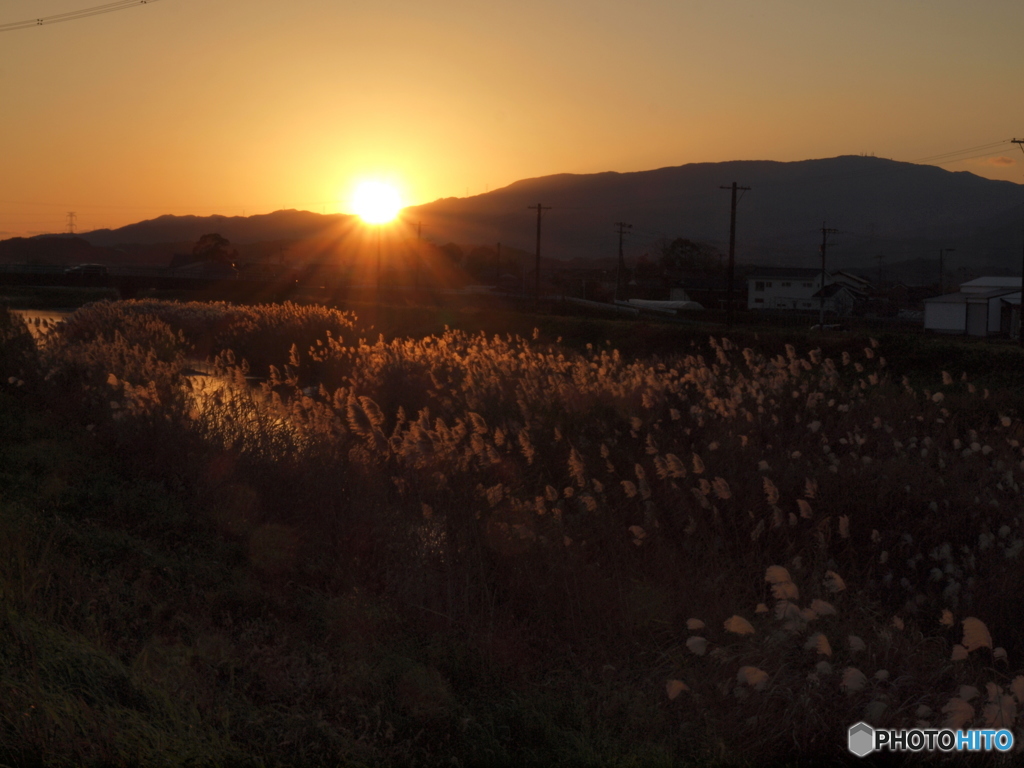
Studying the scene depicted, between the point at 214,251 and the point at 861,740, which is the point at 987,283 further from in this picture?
the point at 214,251

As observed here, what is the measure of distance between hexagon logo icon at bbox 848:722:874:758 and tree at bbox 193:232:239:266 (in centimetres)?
13719

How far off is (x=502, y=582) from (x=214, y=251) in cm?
13893

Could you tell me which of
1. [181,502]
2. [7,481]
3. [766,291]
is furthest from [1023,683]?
[766,291]

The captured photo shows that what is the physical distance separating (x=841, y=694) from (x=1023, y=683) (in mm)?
976

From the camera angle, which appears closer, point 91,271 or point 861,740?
point 861,740

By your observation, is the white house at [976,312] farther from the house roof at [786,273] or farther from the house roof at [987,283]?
the house roof at [786,273]

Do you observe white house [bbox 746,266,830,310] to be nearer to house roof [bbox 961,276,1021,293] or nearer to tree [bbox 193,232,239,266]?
house roof [bbox 961,276,1021,293]

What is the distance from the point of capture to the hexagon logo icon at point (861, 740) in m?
4.46

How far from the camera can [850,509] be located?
28.3 feet

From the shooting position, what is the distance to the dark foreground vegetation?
15.3 feet

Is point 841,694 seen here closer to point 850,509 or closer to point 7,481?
point 850,509

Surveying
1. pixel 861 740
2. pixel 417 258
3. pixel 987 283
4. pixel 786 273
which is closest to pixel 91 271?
pixel 417 258

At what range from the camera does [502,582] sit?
6660 mm

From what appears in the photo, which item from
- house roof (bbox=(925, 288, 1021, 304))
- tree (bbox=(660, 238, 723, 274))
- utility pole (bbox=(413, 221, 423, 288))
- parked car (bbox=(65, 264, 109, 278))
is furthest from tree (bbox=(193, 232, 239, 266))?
house roof (bbox=(925, 288, 1021, 304))
